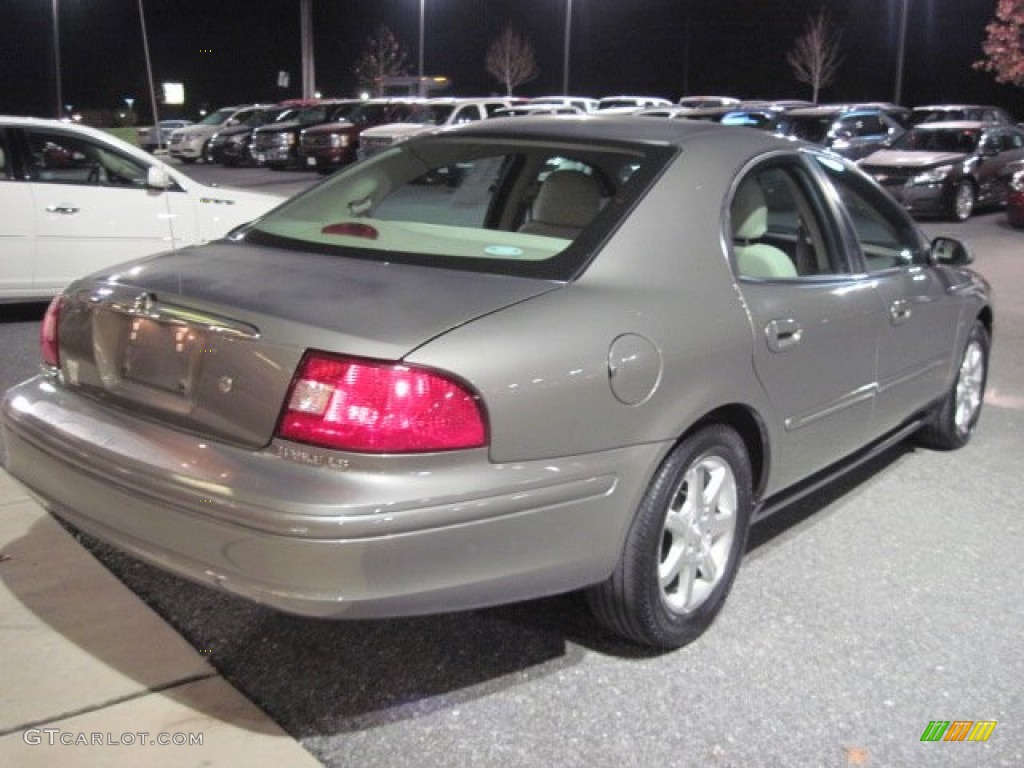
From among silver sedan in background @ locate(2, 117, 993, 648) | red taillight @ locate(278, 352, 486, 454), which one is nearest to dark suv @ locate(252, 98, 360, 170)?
silver sedan in background @ locate(2, 117, 993, 648)

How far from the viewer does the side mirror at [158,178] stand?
8.32m

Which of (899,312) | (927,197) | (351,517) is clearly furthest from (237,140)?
(351,517)

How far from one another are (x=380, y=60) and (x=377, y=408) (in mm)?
60705

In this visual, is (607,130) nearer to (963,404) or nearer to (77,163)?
(963,404)

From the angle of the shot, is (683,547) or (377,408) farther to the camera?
(683,547)

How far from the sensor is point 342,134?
2609 centimetres

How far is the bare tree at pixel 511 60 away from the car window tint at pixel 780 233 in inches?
2315

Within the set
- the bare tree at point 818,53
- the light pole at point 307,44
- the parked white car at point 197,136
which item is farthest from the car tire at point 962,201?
the bare tree at point 818,53

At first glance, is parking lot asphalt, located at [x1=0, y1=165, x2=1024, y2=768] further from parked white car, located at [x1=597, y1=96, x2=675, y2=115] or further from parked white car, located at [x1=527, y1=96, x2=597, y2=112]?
parked white car, located at [x1=597, y1=96, x2=675, y2=115]

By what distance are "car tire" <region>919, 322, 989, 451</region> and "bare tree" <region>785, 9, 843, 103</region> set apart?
46634 mm

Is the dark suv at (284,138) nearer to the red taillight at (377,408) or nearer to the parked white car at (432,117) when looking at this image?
the parked white car at (432,117)

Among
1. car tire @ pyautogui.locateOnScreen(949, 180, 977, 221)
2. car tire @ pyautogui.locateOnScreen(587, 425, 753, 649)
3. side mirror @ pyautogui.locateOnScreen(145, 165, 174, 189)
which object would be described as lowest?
car tire @ pyautogui.locateOnScreen(949, 180, 977, 221)

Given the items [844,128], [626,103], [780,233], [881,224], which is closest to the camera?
[780,233]

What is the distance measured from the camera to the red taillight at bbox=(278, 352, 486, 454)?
2678mm
